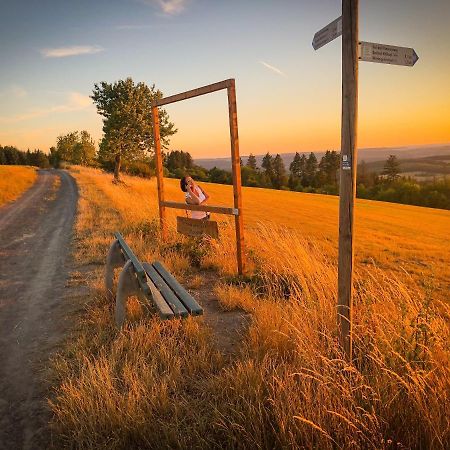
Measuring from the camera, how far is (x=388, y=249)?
18281 millimetres

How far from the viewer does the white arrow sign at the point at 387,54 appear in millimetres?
2766

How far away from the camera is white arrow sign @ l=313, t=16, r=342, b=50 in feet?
9.45

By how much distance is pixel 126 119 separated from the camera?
3216cm

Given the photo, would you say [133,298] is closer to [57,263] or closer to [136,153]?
[57,263]

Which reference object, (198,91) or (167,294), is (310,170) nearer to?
(198,91)

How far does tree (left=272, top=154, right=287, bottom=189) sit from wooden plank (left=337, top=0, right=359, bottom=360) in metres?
88.7

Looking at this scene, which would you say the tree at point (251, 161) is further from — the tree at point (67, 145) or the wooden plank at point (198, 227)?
the wooden plank at point (198, 227)

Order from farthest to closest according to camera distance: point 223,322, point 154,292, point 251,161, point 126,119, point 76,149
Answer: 1. point 251,161
2. point 76,149
3. point 126,119
4. point 223,322
5. point 154,292

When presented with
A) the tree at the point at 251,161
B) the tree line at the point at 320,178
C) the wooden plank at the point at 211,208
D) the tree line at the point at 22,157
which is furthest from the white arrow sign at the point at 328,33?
the tree line at the point at 22,157

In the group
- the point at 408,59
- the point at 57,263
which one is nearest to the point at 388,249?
the point at 57,263

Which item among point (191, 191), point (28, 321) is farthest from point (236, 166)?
point (28, 321)

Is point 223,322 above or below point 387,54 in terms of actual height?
below

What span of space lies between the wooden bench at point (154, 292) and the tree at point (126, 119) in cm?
2909

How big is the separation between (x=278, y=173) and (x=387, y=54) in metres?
95.4
